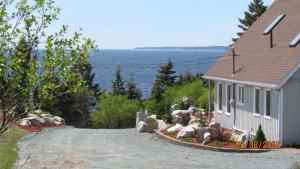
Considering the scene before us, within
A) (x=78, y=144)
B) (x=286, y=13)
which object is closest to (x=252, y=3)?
(x=286, y=13)

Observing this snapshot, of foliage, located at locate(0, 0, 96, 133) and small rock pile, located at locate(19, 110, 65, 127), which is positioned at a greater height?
foliage, located at locate(0, 0, 96, 133)

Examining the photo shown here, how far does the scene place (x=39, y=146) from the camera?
22.2m

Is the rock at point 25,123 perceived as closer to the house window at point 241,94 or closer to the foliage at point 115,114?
the house window at point 241,94

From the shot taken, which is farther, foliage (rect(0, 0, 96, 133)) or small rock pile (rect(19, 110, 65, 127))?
small rock pile (rect(19, 110, 65, 127))

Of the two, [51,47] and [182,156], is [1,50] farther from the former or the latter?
[182,156]

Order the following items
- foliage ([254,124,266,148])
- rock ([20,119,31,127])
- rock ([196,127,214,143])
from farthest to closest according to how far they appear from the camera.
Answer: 1. rock ([20,119,31,127])
2. rock ([196,127,214,143])
3. foliage ([254,124,266,148])

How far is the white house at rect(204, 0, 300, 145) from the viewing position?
810 inches

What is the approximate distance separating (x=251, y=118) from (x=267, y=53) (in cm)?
292

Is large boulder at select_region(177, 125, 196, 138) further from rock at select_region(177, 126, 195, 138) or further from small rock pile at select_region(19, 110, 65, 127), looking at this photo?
small rock pile at select_region(19, 110, 65, 127)

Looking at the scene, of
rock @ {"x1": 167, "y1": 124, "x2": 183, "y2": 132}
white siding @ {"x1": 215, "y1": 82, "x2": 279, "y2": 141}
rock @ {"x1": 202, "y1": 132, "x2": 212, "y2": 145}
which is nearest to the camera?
white siding @ {"x1": 215, "y1": 82, "x2": 279, "y2": 141}

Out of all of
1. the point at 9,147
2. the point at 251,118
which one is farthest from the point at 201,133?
the point at 9,147

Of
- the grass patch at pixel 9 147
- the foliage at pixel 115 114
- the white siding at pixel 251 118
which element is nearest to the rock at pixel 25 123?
the grass patch at pixel 9 147

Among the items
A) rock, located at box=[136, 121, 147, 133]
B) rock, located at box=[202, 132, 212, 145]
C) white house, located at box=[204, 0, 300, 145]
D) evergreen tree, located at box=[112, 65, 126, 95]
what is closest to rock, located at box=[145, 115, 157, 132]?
Result: rock, located at box=[136, 121, 147, 133]

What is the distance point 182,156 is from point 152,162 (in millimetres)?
1886
